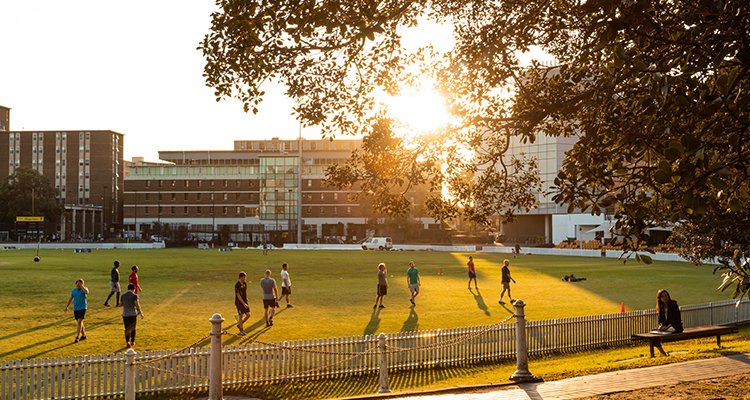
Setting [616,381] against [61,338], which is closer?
[616,381]

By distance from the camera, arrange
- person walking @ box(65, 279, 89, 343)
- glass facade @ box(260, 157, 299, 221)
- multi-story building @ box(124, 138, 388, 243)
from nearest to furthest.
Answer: person walking @ box(65, 279, 89, 343), glass facade @ box(260, 157, 299, 221), multi-story building @ box(124, 138, 388, 243)

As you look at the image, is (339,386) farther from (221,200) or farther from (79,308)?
(221,200)

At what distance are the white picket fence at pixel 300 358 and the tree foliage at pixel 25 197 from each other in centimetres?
10578

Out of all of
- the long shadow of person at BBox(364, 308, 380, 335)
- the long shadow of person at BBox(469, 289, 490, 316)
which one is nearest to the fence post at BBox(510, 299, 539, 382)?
the long shadow of person at BBox(364, 308, 380, 335)

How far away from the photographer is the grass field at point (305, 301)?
15.6m

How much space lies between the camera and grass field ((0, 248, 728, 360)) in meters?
15.6

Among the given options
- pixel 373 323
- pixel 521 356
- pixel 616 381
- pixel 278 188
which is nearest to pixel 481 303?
pixel 373 323

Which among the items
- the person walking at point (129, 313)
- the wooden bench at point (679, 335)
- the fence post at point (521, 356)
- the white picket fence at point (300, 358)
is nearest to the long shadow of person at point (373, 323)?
the white picket fence at point (300, 358)

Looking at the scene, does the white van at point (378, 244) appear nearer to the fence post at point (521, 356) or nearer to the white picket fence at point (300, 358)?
the white picket fence at point (300, 358)

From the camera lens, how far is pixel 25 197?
336ft

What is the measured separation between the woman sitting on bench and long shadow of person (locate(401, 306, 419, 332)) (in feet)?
21.4

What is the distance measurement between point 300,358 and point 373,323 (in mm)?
6005

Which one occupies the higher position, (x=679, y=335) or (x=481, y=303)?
(x=679, y=335)

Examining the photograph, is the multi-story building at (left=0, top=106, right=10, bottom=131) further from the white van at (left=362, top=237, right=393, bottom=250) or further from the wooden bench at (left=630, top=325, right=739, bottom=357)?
the wooden bench at (left=630, top=325, right=739, bottom=357)
